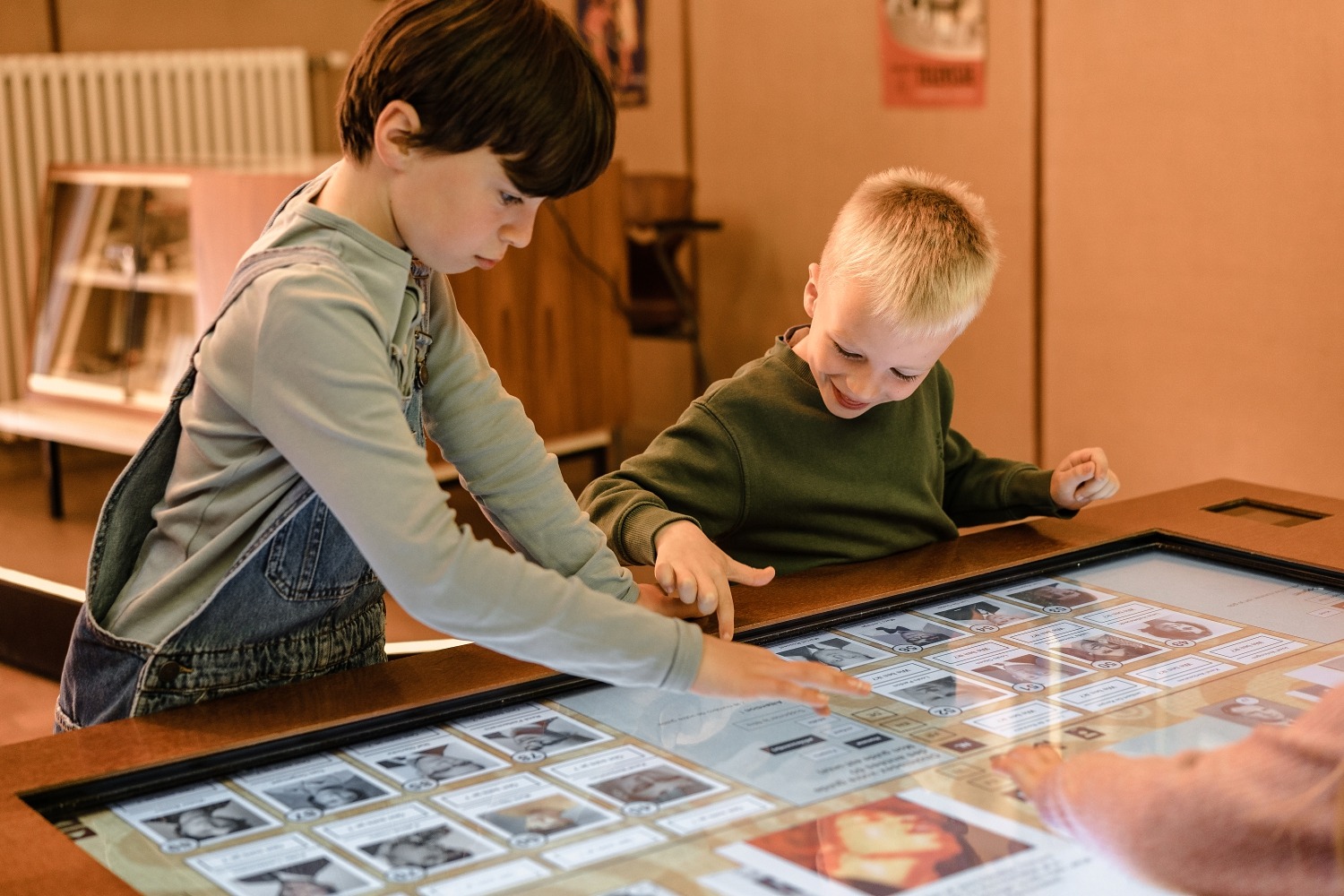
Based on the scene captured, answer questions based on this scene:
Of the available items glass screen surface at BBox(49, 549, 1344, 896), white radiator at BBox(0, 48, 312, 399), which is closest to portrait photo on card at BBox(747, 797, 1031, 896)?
glass screen surface at BBox(49, 549, 1344, 896)

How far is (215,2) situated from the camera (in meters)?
5.39

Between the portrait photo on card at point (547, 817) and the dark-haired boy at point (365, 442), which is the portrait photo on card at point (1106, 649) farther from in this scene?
the portrait photo on card at point (547, 817)

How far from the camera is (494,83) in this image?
1001mm

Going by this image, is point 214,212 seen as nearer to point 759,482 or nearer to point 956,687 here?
point 759,482

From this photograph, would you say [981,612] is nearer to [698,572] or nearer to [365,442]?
[698,572]

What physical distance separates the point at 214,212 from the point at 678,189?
5.48 feet

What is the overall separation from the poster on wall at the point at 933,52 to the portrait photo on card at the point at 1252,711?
3.18m

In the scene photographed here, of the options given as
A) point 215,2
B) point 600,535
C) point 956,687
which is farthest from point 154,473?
point 215,2

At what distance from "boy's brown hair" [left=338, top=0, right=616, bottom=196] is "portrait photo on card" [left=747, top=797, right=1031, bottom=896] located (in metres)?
0.49

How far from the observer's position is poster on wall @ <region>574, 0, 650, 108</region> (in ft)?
16.8

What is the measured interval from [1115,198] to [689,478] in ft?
8.23

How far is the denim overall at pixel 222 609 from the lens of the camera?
1.12 metres

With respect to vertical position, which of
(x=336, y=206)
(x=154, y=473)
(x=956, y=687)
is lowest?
(x=956, y=687)

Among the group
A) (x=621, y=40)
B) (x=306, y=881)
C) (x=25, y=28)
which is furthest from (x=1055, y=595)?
(x=25, y=28)
